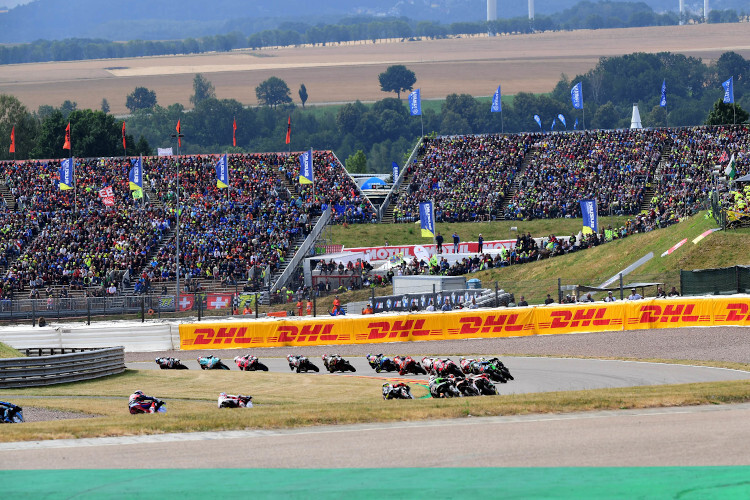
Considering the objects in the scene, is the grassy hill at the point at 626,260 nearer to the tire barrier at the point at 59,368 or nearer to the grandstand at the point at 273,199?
the grandstand at the point at 273,199

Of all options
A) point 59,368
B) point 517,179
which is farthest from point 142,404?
point 517,179

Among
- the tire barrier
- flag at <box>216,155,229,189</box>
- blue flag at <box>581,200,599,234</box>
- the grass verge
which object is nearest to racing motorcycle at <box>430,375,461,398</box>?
the grass verge

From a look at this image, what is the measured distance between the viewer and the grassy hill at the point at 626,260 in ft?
130

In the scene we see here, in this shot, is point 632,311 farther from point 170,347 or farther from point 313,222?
point 313,222

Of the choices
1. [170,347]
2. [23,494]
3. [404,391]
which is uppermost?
[23,494]

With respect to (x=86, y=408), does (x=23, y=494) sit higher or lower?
higher

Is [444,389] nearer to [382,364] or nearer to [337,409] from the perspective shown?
[337,409]

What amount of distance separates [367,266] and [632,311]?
2252cm

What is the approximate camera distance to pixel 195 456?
45.5 ft

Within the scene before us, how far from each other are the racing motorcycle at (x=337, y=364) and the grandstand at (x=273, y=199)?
922 inches

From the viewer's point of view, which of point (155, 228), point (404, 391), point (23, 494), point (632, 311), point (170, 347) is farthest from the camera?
point (155, 228)

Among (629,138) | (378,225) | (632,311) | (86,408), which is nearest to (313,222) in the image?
(378,225)

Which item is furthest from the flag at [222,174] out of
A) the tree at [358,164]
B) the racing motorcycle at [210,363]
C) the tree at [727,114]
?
the tree at [358,164]

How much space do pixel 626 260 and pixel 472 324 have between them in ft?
40.5
